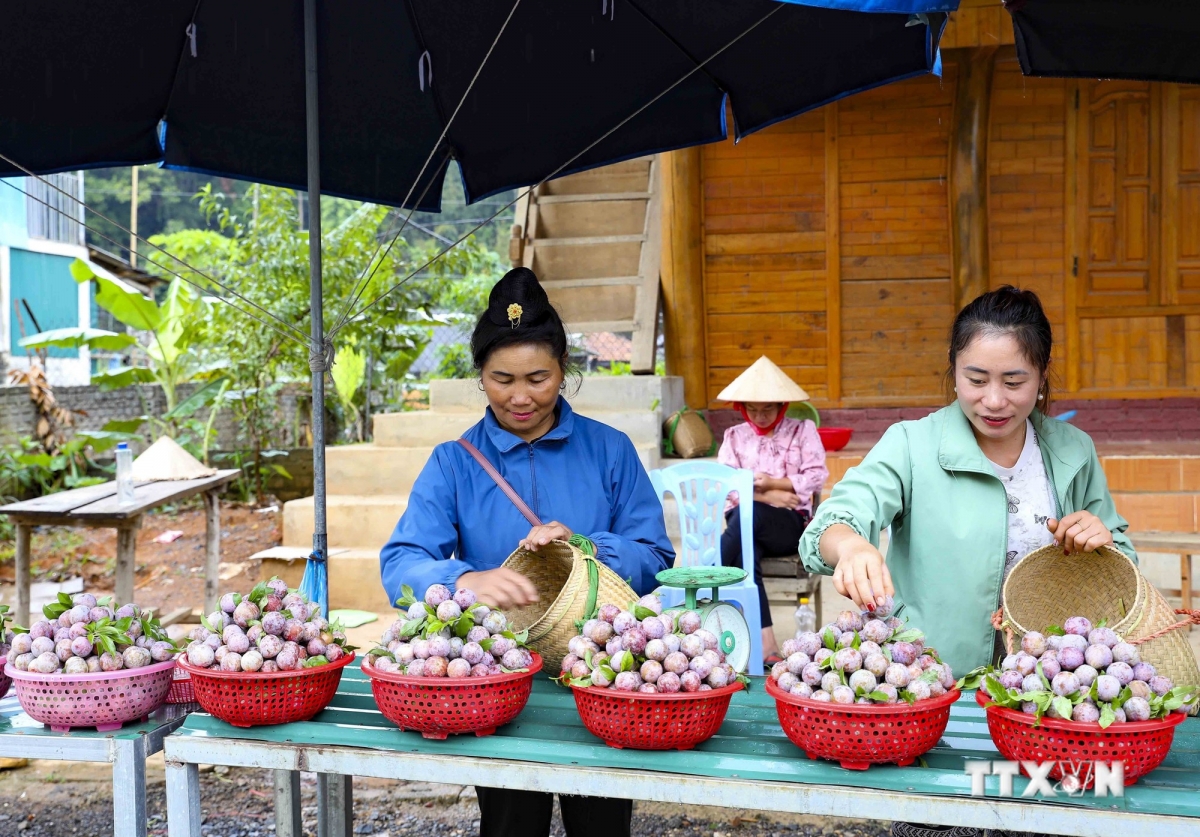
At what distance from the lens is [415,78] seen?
323 cm

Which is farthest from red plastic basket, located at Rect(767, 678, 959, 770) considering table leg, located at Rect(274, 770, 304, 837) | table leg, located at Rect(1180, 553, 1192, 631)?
table leg, located at Rect(1180, 553, 1192, 631)

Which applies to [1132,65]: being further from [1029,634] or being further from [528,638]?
[528,638]

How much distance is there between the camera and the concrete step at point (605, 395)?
683 centimetres

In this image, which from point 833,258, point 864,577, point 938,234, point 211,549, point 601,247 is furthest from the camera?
point 601,247

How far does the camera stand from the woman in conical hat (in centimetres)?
483

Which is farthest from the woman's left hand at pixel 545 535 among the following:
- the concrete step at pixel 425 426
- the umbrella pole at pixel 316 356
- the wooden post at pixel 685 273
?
the wooden post at pixel 685 273

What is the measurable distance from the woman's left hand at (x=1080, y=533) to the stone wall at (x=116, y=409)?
904cm

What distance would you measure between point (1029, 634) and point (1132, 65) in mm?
1975

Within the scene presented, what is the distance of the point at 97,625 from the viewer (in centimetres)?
195

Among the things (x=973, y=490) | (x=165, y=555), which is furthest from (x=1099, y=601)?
(x=165, y=555)

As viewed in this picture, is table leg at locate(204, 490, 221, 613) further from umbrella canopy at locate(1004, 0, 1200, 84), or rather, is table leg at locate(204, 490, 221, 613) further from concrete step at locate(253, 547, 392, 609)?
umbrella canopy at locate(1004, 0, 1200, 84)

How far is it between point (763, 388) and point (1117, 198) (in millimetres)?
3598

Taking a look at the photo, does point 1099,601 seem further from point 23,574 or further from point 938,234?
point 938,234

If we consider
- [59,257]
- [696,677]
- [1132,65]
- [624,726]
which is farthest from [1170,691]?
[59,257]
